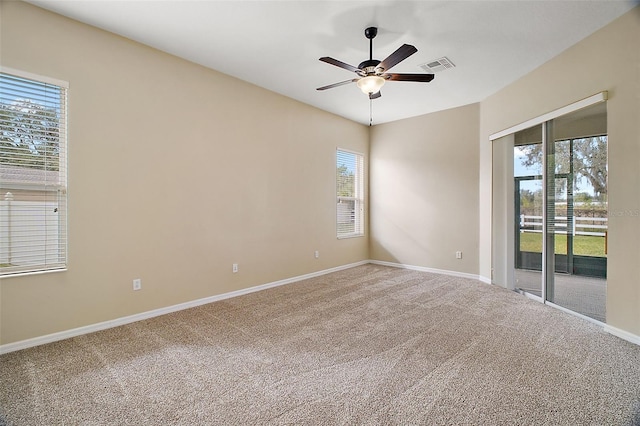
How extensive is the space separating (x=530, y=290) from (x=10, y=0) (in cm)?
631

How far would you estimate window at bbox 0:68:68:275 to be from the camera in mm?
2584

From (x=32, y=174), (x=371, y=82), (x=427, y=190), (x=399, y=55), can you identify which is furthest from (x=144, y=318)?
(x=427, y=190)

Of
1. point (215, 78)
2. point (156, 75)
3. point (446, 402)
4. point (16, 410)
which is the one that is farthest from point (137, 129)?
point (446, 402)

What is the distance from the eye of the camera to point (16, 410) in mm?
1850

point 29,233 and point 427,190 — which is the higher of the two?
point 427,190

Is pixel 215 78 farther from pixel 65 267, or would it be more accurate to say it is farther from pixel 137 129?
pixel 65 267

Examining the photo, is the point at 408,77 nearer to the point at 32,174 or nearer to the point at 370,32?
the point at 370,32

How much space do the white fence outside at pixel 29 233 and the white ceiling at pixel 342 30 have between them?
69.1 inches

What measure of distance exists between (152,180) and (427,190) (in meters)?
4.50

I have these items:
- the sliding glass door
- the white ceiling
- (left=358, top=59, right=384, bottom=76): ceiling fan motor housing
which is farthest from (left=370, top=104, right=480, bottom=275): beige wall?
(left=358, top=59, right=384, bottom=76): ceiling fan motor housing

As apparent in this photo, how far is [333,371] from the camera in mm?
2303

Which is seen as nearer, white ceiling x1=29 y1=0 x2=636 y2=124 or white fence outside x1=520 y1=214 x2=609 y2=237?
white ceiling x1=29 y1=0 x2=636 y2=124

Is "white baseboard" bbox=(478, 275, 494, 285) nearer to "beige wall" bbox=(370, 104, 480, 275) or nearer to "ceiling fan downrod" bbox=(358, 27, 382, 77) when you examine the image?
"beige wall" bbox=(370, 104, 480, 275)

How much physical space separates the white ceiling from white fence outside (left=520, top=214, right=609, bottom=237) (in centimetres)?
189
